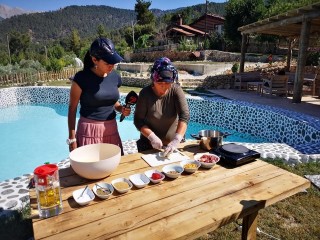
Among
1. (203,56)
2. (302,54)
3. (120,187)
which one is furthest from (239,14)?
(120,187)

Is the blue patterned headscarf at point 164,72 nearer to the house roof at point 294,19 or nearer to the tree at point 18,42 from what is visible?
the house roof at point 294,19

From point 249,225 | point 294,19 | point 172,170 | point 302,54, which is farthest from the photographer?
point 294,19

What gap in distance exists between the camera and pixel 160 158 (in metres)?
2.05

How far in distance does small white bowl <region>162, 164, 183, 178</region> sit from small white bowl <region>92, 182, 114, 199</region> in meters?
0.39

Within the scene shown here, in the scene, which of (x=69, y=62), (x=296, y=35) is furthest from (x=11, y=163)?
(x=69, y=62)

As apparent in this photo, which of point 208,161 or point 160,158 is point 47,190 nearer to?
point 160,158

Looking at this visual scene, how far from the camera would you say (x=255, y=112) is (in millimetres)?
7473

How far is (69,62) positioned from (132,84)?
457 inches

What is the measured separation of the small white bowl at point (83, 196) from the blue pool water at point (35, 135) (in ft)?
15.1

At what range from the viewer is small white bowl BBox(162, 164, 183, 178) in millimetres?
1735

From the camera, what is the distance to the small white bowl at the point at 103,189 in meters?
1.50

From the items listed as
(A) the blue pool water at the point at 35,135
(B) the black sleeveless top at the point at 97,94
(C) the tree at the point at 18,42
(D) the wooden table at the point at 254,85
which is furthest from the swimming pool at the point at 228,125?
(C) the tree at the point at 18,42

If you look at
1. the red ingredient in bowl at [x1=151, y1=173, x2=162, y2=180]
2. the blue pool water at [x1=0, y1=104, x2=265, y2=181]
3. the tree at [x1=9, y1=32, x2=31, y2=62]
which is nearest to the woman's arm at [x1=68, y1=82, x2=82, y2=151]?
the red ingredient in bowl at [x1=151, y1=173, x2=162, y2=180]

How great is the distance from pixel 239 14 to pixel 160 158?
91.3 ft
